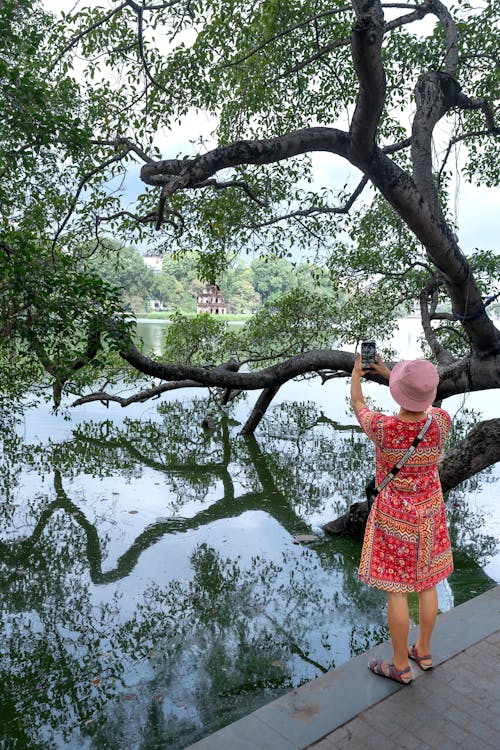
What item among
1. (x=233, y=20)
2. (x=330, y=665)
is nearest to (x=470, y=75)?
(x=233, y=20)

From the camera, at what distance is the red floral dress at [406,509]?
7.94 ft

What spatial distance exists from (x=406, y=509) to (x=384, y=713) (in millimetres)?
794

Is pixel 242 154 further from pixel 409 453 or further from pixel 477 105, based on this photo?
pixel 477 105

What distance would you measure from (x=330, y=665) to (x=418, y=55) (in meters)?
5.70

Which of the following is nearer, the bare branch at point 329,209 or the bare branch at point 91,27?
the bare branch at point 91,27

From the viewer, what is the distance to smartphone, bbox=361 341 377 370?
8.95ft

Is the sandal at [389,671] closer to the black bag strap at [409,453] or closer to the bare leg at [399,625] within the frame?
the bare leg at [399,625]

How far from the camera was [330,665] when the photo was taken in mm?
3205

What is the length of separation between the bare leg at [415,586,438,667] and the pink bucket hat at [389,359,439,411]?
835mm

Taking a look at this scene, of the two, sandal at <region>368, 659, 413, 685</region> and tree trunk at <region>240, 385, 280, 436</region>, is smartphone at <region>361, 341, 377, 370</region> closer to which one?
sandal at <region>368, 659, 413, 685</region>

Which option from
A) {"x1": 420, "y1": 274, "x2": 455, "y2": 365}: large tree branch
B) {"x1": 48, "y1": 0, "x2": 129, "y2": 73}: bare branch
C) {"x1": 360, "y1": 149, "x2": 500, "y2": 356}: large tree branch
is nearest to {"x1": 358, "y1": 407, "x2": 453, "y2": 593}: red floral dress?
{"x1": 360, "y1": 149, "x2": 500, "y2": 356}: large tree branch

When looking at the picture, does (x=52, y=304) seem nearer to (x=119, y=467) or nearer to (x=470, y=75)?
(x=119, y=467)

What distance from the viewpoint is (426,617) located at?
2543mm

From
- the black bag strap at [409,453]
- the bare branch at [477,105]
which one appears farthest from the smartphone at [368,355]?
the bare branch at [477,105]
